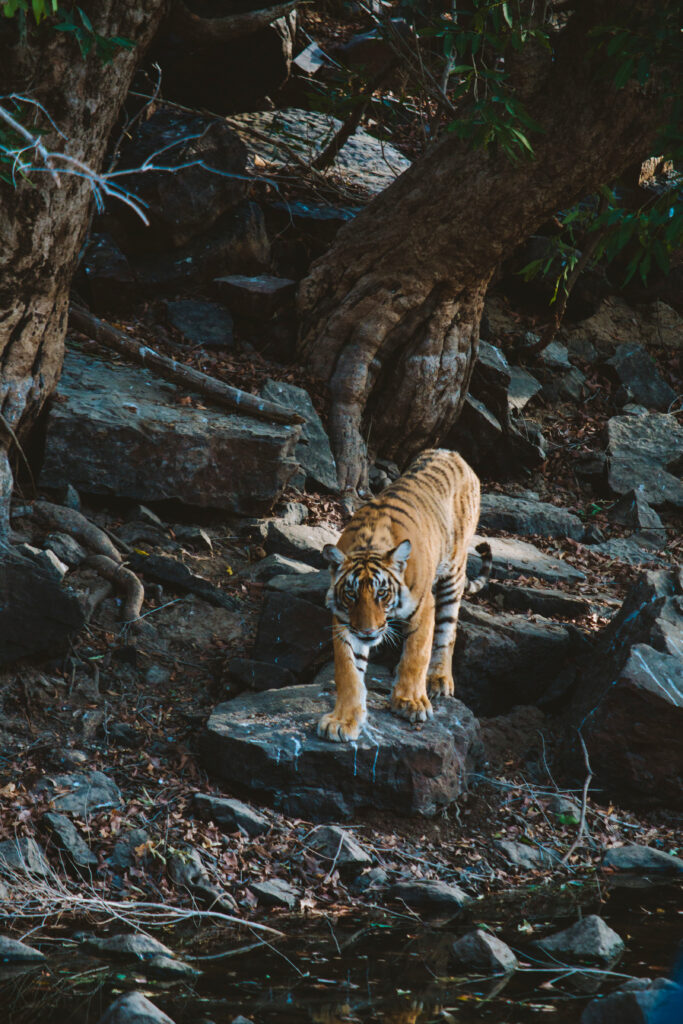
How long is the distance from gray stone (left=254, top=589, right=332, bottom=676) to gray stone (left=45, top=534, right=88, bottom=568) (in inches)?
51.4

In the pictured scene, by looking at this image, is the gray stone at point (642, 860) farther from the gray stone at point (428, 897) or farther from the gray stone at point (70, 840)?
the gray stone at point (70, 840)

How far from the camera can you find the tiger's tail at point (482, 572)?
22.9 feet

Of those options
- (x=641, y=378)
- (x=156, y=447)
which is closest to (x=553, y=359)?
(x=641, y=378)

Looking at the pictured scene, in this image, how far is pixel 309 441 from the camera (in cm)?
845

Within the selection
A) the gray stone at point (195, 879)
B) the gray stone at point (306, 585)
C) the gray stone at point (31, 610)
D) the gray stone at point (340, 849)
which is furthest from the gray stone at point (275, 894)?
the gray stone at point (306, 585)

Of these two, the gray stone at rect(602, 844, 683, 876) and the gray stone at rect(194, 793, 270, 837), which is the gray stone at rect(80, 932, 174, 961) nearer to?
the gray stone at rect(194, 793, 270, 837)

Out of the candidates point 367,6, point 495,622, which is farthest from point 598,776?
point 367,6

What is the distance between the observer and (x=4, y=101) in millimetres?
6176

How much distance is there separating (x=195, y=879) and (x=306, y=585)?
2218mm

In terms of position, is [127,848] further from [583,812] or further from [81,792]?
[583,812]

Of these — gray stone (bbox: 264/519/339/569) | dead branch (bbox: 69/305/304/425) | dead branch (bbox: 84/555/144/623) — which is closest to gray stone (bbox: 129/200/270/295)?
dead branch (bbox: 69/305/304/425)

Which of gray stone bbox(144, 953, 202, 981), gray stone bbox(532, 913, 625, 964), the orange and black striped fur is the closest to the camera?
gray stone bbox(144, 953, 202, 981)

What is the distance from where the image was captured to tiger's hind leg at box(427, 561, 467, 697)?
5789 mm

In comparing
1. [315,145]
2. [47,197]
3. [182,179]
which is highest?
[315,145]
